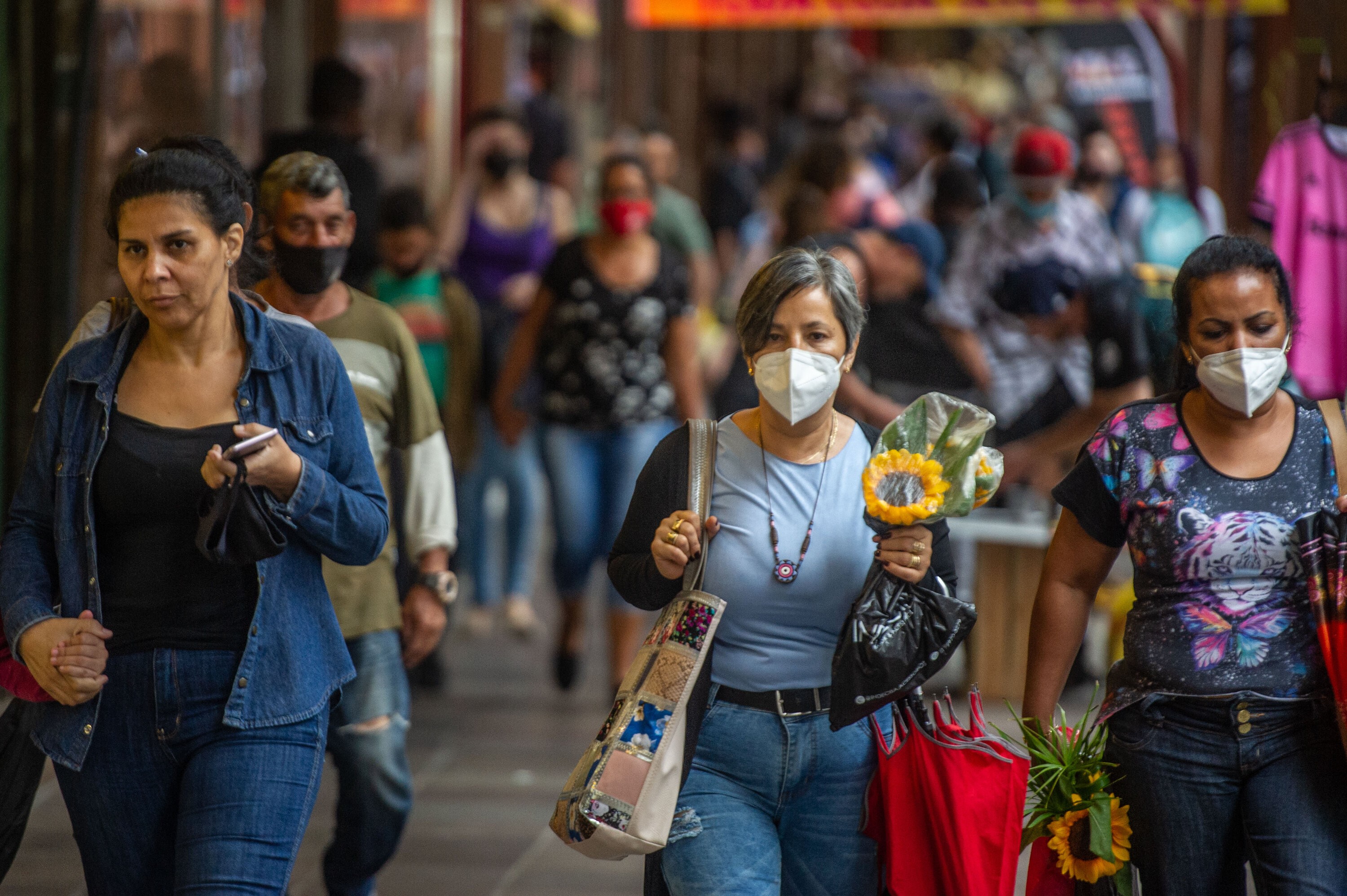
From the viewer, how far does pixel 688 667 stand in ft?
10.5

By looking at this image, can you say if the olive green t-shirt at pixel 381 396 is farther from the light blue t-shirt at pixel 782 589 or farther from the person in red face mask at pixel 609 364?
the person in red face mask at pixel 609 364

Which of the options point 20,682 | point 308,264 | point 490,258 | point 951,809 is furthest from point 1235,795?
point 490,258

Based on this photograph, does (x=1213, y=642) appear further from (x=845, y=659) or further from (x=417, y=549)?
(x=417, y=549)

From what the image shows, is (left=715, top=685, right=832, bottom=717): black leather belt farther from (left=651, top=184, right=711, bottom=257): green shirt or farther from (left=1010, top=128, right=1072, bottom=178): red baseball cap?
(left=651, top=184, right=711, bottom=257): green shirt

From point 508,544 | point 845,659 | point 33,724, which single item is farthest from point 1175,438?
point 508,544

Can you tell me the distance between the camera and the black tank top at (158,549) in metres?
3.12

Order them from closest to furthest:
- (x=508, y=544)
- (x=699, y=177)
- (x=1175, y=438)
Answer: (x=1175, y=438) < (x=508, y=544) < (x=699, y=177)

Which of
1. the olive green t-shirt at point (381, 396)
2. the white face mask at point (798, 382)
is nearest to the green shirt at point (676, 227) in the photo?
the olive green t-shirt at point (381, 396)

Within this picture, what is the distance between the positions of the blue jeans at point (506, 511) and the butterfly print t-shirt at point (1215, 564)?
4.90 m

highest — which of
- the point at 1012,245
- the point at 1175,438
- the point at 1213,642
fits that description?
the point at 1012,245

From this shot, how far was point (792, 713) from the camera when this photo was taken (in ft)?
10.7

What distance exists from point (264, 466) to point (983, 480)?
4.32ft

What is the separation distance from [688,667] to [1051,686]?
33.1 inches

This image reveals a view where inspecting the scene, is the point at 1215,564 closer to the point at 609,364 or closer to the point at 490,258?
the point at 609,364
